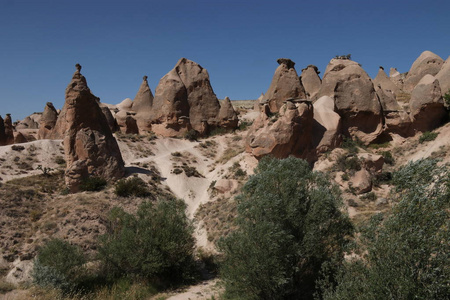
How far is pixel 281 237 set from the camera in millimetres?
9703

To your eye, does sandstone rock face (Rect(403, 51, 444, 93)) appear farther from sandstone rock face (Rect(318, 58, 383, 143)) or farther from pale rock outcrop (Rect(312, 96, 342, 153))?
pale rock outcrop (Rect(312, 96, 342, 153))

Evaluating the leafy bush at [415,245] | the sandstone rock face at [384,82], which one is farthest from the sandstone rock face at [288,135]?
the sandstone rock face at [384,82]

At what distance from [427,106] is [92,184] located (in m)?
21.4

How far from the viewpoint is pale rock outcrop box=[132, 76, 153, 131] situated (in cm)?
3497

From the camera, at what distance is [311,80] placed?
3422 centimetres

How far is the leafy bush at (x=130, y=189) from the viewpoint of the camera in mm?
21078

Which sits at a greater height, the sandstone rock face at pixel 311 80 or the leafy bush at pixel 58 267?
the sandstone rock face at pixel 311 80

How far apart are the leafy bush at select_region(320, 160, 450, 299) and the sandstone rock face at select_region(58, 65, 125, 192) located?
18.3 m

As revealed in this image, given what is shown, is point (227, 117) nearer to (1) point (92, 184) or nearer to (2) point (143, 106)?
(2) point (143, 106)

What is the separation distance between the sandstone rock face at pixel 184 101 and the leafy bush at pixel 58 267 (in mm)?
21073

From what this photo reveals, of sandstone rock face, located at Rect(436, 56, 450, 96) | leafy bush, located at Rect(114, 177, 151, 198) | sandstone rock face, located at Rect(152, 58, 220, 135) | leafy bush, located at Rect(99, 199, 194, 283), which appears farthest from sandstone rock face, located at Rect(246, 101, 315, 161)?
sandstone rock face, located at Rect(152, 58, 220, 135)

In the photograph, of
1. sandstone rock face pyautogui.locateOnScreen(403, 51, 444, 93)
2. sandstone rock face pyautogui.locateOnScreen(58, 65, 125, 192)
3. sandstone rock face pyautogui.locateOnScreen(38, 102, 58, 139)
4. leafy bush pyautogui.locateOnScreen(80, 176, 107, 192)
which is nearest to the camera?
leafy bush pyautogui.locateOnScreen(80, 176, 107, 192)

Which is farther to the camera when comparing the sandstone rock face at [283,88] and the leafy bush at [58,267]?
the sandstone rock face at [283,88]

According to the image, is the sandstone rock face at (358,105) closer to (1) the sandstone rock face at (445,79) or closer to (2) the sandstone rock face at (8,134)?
(1) the sandstone rock face at (445,79)
